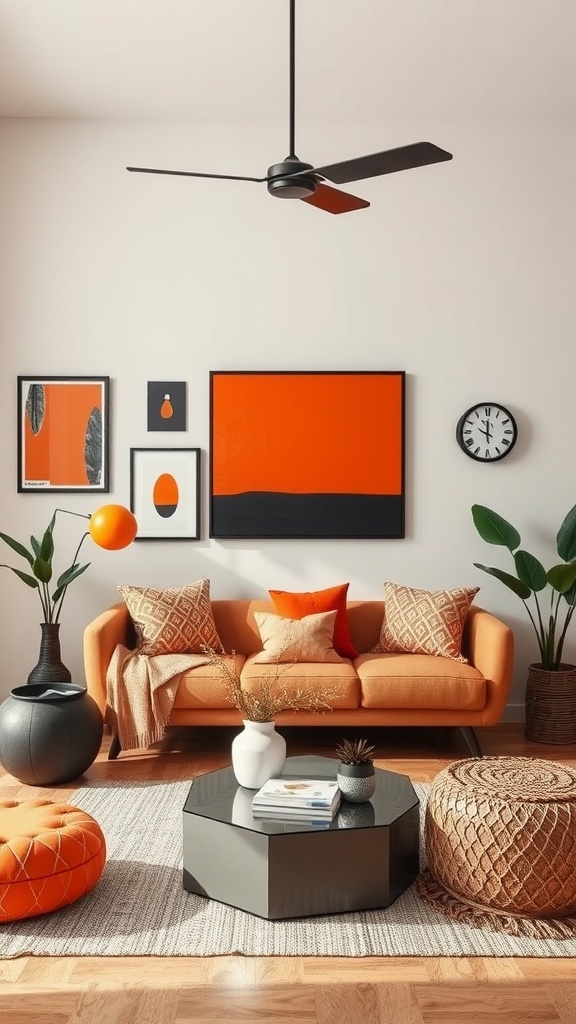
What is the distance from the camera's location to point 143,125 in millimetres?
5355

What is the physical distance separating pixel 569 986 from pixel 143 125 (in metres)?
4.81

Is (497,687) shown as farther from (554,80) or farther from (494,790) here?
(554,80)

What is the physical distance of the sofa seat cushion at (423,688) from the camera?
Result: 441 centimetres

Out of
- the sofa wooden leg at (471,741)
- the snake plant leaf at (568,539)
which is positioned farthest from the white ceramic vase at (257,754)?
the snake plant leaf at (568,539)

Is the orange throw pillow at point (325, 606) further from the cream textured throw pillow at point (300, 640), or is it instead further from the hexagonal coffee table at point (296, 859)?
the hexagonal coffee table at point (296, 859)

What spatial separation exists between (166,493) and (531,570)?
2098mm

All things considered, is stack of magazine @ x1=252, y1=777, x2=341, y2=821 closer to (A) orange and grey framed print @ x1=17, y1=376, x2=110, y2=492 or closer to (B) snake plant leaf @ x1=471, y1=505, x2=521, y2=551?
(B) snake plant leaf @ x1=471, y1=505, x2=521, y2=551

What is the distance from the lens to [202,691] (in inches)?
175

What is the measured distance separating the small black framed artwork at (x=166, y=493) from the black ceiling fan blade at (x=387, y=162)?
8.44ft

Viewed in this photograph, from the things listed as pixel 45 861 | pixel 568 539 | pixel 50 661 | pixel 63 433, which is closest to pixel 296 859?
pixel 45 861

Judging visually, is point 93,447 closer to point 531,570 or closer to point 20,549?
point 20,549

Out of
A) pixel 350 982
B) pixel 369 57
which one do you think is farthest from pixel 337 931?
pixel 369 57

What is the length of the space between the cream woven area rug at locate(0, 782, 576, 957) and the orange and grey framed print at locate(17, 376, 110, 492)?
275 centimetres

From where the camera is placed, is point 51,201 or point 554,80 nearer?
point 554,80
